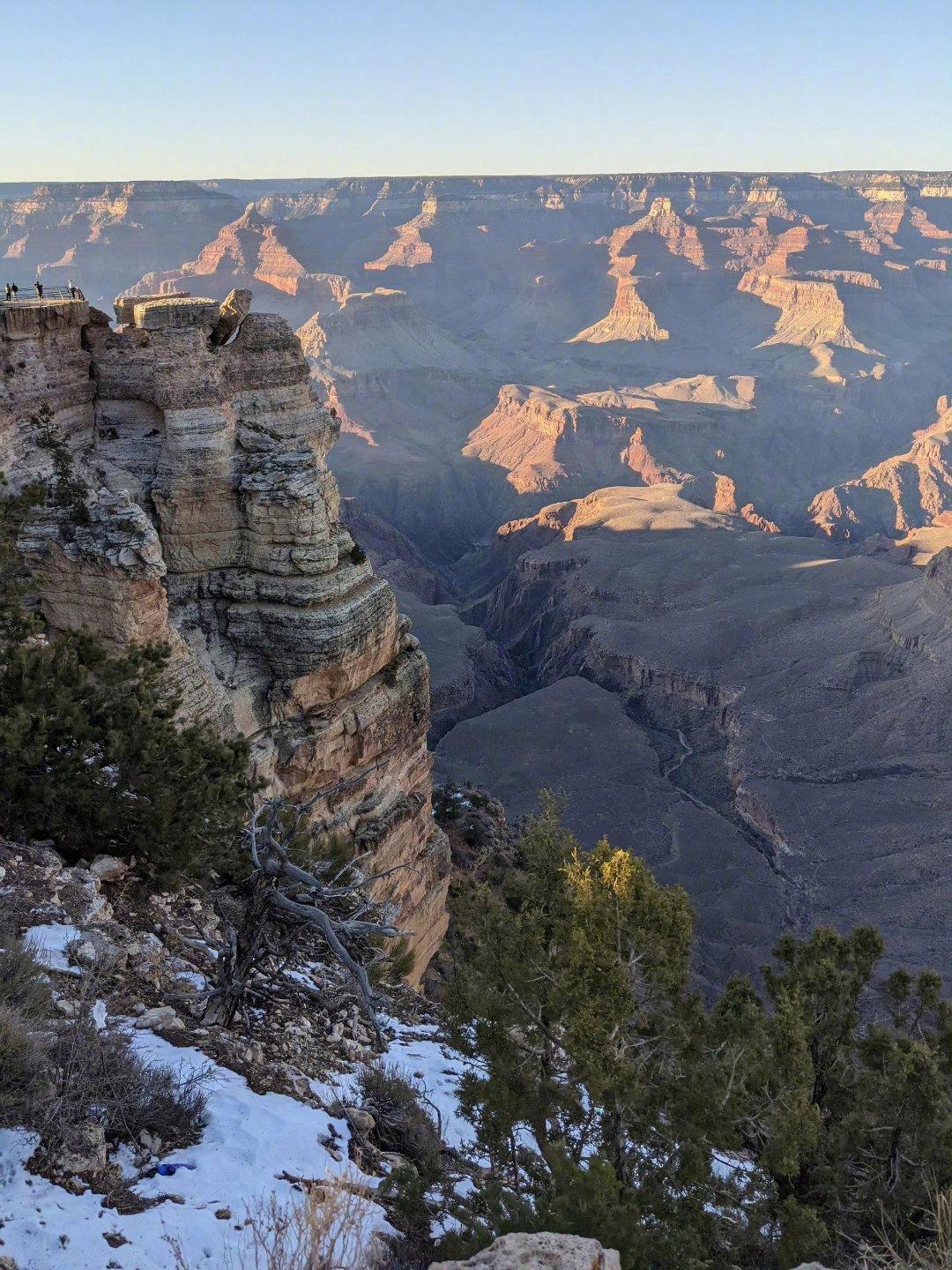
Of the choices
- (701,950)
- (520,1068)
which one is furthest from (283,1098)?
(701,950)

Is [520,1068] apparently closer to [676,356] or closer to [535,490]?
[535,490]

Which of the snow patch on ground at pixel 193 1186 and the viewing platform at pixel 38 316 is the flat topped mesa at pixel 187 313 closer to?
the viewing platform at pixel 38 316

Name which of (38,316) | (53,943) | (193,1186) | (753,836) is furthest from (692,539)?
(193,1186)

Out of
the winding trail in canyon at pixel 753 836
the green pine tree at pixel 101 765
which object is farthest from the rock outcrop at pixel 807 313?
the green pine tree at pixel 101 765

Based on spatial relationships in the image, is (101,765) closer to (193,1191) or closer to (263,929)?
(263,929)

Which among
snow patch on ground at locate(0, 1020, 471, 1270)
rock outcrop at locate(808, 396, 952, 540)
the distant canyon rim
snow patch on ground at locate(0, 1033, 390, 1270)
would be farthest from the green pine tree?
rock outcrop at locate(808, 396, 952, 540)
